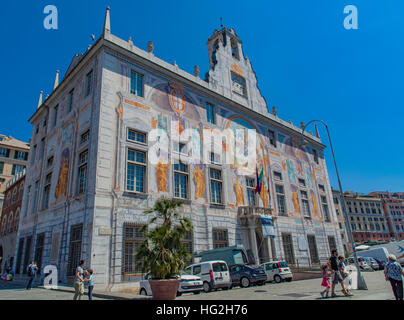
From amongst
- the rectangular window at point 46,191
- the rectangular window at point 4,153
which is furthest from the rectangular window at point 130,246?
the rectangular window at point 4,153

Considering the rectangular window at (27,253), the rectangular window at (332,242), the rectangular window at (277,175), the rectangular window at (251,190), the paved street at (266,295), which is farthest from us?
the rectangular window at (332,242)

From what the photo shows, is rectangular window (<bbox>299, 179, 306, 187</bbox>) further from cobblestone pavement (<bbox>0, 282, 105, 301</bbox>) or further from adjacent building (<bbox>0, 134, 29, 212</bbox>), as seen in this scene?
adjacent building (<bbox>0, 134, 29, 212</bbox>)

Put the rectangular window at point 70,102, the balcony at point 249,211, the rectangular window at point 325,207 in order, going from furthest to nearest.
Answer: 1. the rectangular window at point 325,207
2. the balcony at point 249,211
3. the rectangular window at point 70,102

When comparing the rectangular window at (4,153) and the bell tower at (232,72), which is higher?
the rectangular window at (4,153)

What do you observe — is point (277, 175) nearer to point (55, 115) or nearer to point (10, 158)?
point (55, 115)

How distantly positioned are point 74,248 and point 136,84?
42.6ft

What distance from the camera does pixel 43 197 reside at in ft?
81.5

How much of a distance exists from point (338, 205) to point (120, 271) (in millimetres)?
78398

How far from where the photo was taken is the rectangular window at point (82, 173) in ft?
66.1

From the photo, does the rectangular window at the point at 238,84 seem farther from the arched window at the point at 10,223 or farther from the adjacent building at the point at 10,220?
the arched window at the point at 10,223

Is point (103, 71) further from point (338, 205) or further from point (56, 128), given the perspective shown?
point (338, 205)

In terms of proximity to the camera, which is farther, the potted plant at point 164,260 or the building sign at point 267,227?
the building sign at point 267,227


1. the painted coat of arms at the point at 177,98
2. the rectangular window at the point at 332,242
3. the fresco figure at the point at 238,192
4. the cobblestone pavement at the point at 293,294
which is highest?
the painted coat of arms at the point at 177,98

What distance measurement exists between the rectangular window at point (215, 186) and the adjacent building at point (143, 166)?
93mm
